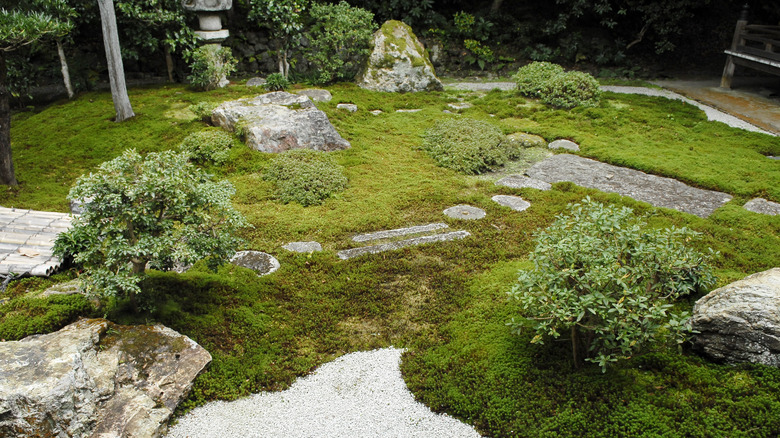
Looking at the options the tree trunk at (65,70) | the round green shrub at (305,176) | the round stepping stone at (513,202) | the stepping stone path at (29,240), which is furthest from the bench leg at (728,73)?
the tree trunk at (65,70)

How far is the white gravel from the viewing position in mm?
4137

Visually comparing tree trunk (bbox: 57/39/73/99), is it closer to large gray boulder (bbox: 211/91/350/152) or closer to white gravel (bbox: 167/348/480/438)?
large gray boulder (bbox: 211/91/350/152)


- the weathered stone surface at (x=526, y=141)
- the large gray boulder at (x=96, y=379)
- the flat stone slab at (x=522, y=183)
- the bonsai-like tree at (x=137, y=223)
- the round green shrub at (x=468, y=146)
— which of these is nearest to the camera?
the large gray boulder at (x=96, y=379)

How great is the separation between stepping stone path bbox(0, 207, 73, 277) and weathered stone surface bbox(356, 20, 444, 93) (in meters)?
8.37

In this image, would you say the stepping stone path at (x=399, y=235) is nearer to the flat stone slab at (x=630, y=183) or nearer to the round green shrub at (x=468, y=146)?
the round green shrub at (x=468, y=146)

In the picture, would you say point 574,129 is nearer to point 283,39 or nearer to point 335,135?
point 335,135

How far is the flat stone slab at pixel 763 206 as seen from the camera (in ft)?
24.0

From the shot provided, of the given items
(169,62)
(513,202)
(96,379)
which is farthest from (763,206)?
(169,62)

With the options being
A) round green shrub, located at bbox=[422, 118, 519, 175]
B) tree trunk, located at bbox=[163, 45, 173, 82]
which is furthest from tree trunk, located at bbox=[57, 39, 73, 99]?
round green shrub, located at bbox=[422, 118, 519, 175]

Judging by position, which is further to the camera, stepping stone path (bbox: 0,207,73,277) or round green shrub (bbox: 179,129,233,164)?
round green shrub (bbox: 179,129,233,164)

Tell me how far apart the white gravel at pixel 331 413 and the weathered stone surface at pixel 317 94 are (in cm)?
833

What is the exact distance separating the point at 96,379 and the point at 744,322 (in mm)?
5138

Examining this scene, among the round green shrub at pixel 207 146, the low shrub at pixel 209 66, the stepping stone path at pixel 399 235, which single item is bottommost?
the stepping stone path at pixel 399 235

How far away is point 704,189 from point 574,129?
10.4ft
